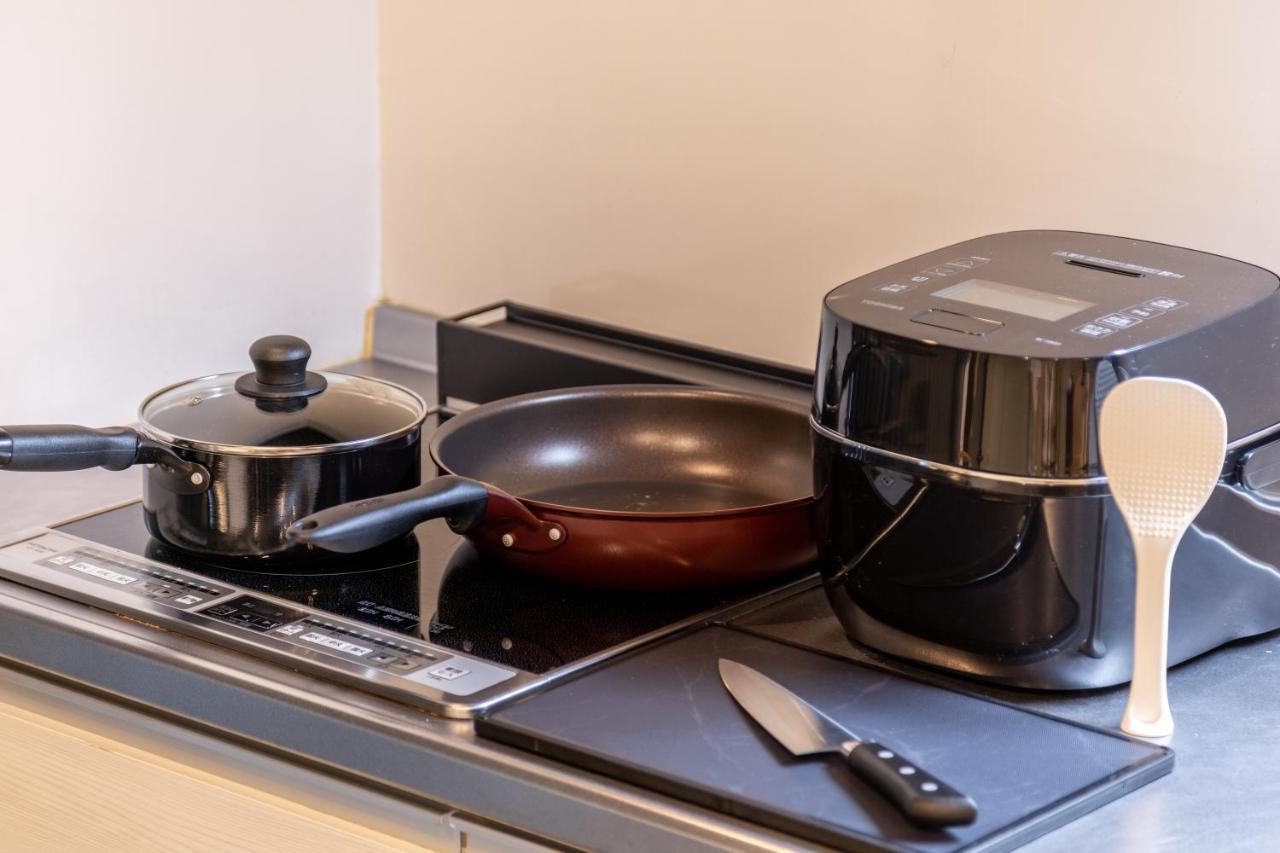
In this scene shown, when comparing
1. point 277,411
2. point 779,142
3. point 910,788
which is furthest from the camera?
point 779,142

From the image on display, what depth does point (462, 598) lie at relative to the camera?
1059 mm

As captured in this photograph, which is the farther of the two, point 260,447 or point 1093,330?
point 260,447

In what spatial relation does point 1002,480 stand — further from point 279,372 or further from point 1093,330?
point 279,372

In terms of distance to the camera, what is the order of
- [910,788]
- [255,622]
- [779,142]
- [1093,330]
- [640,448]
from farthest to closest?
[779,142] → [640,448] → [255,622] → [1093,330] → [910,788]

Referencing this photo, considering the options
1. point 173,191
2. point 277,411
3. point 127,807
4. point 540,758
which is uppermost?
point 173,191

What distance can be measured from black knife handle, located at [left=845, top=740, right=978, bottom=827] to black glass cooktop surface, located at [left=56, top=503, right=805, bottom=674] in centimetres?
22

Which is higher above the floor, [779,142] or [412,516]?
[779,142]

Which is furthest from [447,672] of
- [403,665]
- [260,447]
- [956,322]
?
[956,322]

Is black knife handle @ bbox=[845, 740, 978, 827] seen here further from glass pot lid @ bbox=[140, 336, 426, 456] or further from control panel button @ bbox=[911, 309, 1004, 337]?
glass pot lid @ bbox=[140, 336, 426, 456]

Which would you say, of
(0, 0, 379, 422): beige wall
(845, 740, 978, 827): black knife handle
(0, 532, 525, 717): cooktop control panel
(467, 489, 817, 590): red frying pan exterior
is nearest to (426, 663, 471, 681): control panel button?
(0, 532, 525, 717): cooktop control panel

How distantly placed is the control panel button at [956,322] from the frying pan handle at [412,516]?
264 millimetres

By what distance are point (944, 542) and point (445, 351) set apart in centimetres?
69

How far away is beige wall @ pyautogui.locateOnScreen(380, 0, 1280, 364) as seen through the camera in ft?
3.93

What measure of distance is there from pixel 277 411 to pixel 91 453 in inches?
4.9
